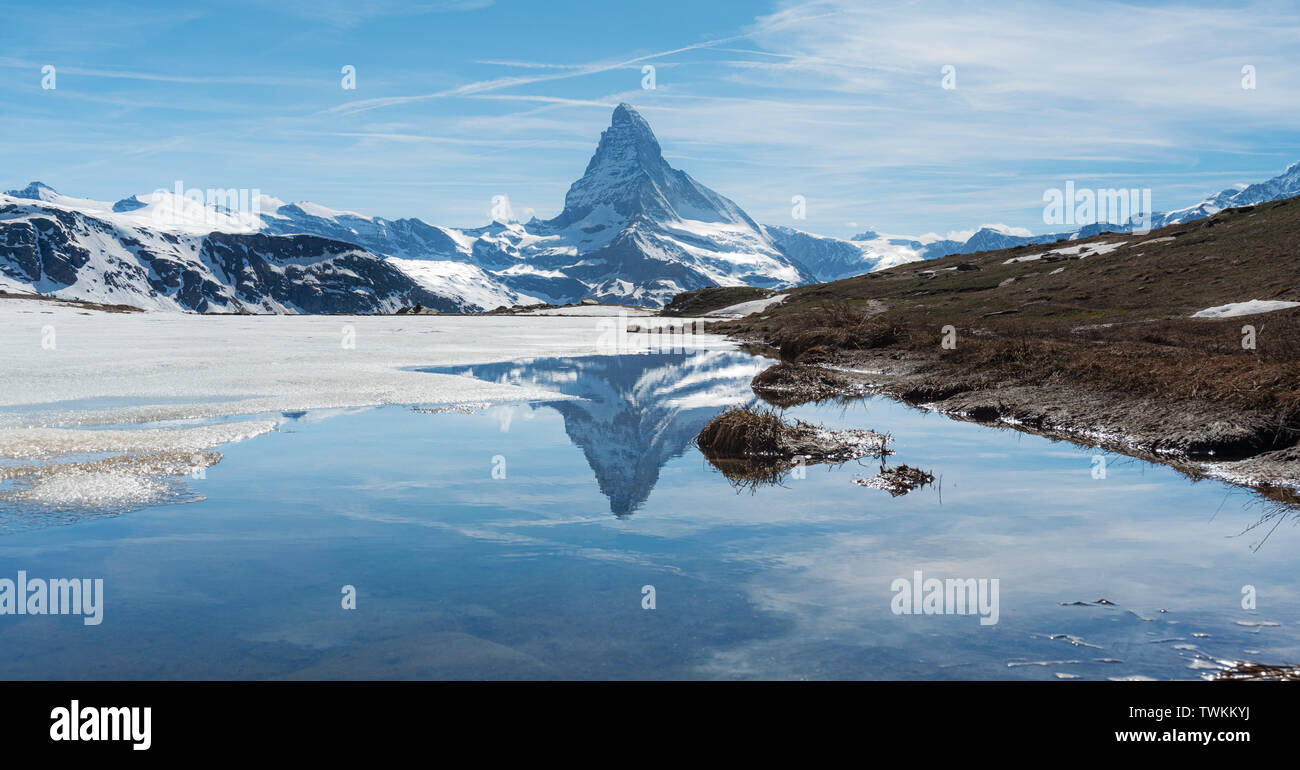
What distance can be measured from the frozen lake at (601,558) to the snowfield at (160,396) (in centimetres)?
27

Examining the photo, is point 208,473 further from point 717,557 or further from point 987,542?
point 987,542

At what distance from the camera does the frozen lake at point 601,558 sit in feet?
29.9

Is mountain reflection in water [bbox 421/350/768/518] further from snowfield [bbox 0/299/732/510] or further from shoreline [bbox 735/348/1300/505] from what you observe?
shoreline [bbox 735/348/1300/505]

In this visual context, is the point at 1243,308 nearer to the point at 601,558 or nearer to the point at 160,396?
the point at 601,558

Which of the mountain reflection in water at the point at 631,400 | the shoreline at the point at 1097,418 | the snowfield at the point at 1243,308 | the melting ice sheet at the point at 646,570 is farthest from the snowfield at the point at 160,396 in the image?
the snowfield at the point at 1243,308

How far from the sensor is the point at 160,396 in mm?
29203

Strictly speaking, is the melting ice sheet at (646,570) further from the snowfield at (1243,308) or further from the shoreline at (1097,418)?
the snowfield at (1243,308)

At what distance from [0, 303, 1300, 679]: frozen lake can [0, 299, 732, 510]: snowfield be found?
27 centimetres

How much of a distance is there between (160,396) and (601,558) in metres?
23.1

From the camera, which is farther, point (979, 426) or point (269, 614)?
point (979, 426)

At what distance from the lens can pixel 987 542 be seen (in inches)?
540
